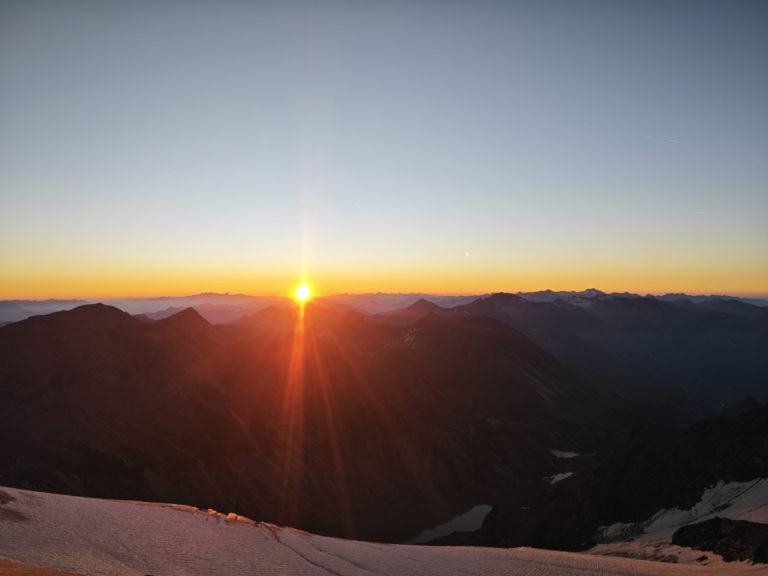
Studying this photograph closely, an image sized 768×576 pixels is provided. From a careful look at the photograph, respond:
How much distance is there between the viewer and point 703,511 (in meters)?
45.1

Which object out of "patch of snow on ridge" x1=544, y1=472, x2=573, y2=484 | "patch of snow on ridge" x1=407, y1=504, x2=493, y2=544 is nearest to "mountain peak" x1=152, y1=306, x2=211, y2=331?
"patch of snow on ridge" x1=407, y1=504, x2=493, y2=544

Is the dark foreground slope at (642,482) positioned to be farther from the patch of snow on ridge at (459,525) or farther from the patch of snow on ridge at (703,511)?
the patch of snow on ridge at (459,525)

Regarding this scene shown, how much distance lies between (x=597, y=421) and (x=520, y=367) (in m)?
23.9

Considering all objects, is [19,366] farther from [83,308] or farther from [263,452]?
[263,452]

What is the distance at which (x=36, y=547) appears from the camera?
14195 mm

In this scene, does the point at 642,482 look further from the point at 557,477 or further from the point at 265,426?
the point at 265,426

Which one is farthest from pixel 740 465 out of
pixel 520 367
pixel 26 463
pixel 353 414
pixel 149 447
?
pixel 520 367

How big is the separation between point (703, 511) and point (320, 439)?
2034 inches

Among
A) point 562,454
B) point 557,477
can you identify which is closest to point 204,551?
point 557,477

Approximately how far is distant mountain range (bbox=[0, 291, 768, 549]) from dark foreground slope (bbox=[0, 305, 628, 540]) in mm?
250

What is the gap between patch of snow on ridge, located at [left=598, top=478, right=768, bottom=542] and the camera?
4184cm

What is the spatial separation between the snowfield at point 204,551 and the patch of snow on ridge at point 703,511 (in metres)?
22.8

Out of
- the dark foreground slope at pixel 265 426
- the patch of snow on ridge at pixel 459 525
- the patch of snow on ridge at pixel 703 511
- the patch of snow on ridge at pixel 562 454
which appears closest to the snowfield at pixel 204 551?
the patch of snow on ridge at pixel 703 511

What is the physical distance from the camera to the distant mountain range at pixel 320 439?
174ft
